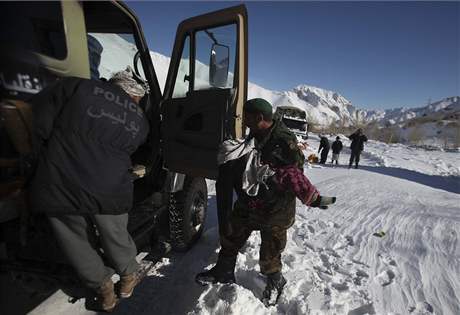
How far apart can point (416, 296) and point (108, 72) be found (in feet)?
12.3

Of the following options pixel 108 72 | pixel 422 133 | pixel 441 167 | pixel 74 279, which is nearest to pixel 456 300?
pixel 74 279

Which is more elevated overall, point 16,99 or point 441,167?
point 16,99

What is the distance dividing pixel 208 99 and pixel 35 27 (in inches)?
58.4

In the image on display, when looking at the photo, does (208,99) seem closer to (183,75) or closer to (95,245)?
(183,75)

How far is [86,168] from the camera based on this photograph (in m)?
1.65

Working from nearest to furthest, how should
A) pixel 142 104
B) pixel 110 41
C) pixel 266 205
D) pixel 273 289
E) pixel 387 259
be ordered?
1. pixel 266 205
2. pixel 273 289
3. pixel 142 104
4. pixel 110 41
5. pixel 387 259

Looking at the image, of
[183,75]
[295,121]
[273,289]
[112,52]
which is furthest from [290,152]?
[295,121]

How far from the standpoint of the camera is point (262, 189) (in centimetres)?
252

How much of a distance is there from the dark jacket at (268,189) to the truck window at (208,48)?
0.96 metres

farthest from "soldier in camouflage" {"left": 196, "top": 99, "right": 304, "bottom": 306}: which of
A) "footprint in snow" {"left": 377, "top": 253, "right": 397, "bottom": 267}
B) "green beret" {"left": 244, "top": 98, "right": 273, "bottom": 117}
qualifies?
"footprint in snow" {"left": 377, "top": 253, "right": 397, "bottom": 267}

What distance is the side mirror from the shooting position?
316cm

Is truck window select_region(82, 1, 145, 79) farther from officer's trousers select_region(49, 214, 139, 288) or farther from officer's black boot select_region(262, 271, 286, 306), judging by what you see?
officer's black boot select_region(262, 271, 286, 306)

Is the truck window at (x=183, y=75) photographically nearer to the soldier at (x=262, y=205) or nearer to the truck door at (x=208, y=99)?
the truck door at (x=208, y=99)

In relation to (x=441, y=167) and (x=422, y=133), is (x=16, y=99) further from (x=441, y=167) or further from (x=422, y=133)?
(x=422, y=133)
